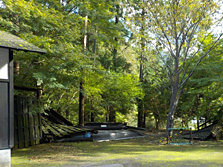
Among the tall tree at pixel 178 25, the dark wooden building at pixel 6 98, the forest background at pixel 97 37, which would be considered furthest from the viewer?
the tall tree at pixel 178 25

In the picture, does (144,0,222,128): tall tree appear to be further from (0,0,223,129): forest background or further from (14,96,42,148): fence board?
(14,96,42,148): fence board

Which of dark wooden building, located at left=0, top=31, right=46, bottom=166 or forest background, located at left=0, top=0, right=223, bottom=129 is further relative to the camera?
forest background, located at left=0, top=0, right=223, bottom=129

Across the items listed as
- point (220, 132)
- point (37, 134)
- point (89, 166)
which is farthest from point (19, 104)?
point (220, 132)

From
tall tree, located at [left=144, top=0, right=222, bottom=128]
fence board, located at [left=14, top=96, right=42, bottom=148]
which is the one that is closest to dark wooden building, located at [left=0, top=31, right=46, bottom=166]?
fence board, located at [left=14, top=96, right=42, bottom=148]

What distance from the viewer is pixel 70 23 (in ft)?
41.5

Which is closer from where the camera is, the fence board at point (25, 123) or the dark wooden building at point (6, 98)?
the dark wooden building at point (6, 98)

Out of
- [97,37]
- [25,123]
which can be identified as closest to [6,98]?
[25,123]

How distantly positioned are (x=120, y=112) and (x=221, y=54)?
35.8 ft

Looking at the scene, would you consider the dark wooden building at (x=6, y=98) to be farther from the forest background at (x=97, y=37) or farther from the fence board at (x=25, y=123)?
the fence board at (x=25, y=123)

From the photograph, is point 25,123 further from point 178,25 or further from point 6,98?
point 178,25

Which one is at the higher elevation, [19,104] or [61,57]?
[61,57]

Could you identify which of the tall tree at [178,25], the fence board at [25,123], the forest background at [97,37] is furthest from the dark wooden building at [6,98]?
the tall tree at [178,25]

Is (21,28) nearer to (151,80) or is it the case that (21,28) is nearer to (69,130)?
(69,130)

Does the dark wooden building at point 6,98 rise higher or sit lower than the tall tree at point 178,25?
lower
